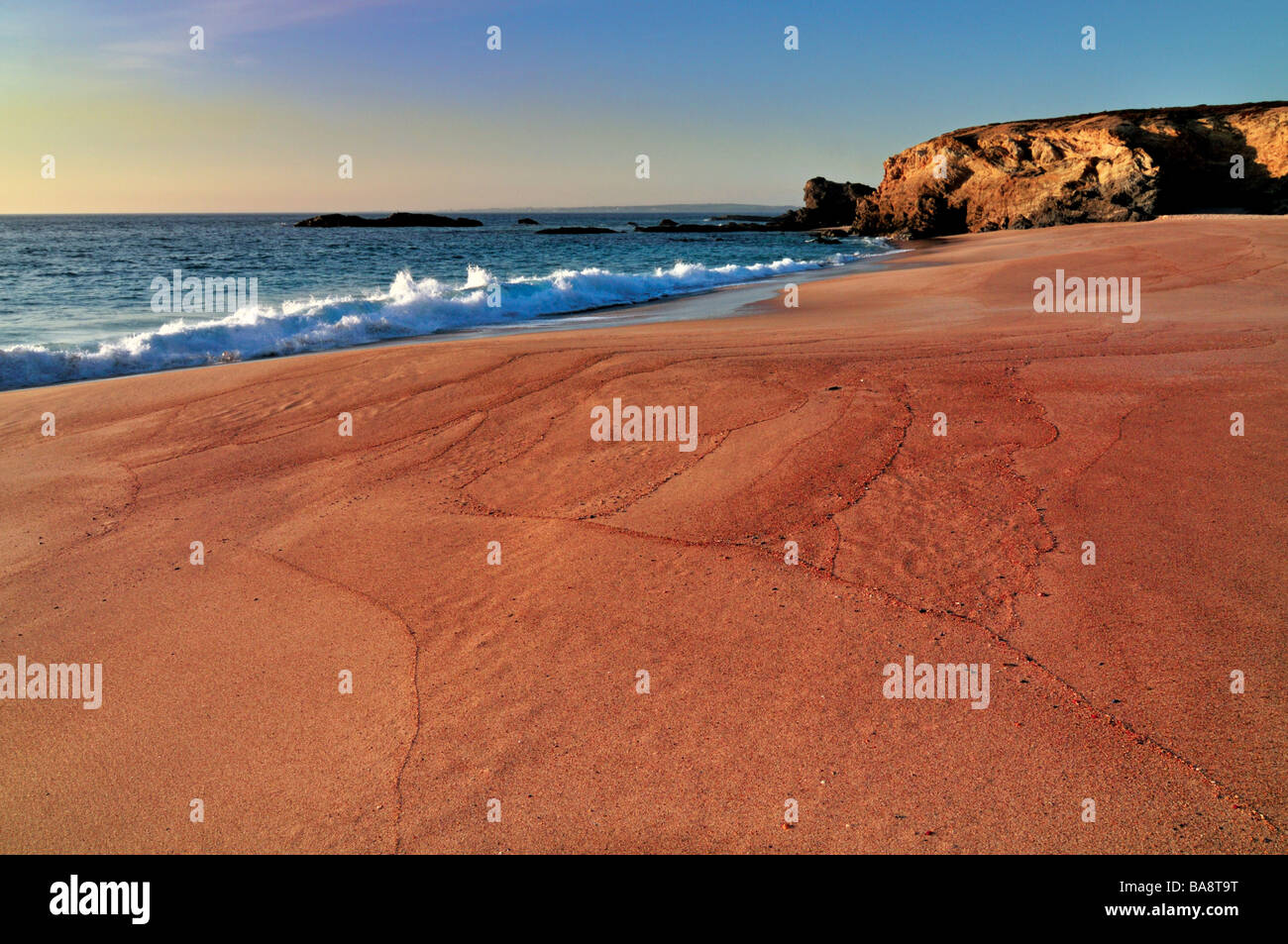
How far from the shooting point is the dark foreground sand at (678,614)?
296cm

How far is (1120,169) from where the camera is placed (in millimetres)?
38406

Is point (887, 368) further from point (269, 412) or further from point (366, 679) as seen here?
point (269, 412)

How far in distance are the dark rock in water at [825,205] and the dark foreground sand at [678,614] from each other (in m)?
77.0

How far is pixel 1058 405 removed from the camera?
6676 millimetres

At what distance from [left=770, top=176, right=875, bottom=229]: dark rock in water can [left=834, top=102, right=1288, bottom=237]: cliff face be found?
2976cm

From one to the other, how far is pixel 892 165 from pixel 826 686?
2557 inches

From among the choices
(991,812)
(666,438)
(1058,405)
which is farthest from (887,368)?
(991,812)

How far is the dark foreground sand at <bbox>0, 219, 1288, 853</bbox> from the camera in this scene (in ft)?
9.70

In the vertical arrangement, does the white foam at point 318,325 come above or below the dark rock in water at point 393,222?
below
